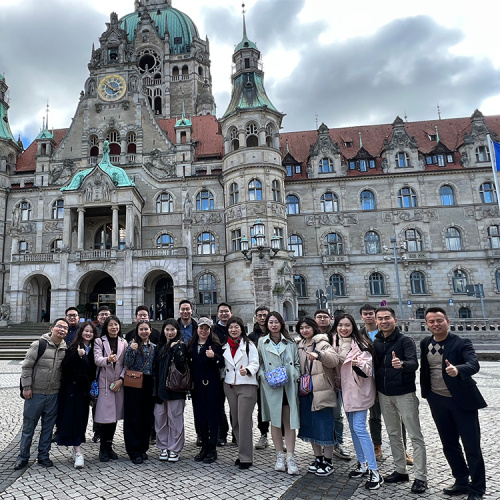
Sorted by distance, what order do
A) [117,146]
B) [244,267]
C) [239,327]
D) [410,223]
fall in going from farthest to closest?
[117,146]
[410,223]
[244,267]
[239,327]

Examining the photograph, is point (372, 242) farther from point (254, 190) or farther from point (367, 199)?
point (254, 190)

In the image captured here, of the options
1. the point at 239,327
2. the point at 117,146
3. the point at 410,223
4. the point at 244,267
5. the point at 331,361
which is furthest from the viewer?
the point at 117,146

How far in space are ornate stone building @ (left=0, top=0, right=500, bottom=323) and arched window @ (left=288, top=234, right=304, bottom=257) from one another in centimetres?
9

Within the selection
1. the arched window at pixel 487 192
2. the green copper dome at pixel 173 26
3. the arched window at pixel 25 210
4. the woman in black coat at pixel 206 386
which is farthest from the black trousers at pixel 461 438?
the green copper dome at pixel 173 26

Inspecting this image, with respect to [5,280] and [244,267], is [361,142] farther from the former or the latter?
[5,280]

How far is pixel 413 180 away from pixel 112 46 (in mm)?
29812

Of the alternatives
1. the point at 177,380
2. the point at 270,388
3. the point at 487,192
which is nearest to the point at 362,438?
the point at 270,388

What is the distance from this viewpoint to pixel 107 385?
20.2ft

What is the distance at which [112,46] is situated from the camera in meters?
36.3

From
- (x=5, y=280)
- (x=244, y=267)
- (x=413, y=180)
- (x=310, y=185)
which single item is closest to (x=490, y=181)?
(x=413, y=180)

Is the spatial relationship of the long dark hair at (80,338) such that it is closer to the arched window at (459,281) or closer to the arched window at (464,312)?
the arched window at (464,312)

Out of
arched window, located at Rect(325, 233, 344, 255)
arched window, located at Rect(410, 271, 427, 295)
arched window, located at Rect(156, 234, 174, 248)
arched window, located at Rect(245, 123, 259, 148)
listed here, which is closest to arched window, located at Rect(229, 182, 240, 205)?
arched window, located at Rect(245, 123, 259, 148)

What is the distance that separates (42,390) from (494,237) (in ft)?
112

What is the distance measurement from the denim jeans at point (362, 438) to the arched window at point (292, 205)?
2806 cm
